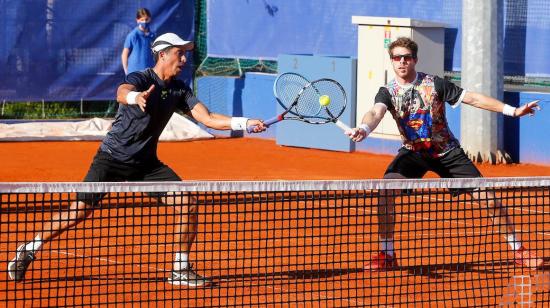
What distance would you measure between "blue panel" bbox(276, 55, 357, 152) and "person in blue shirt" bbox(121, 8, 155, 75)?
1782 mm

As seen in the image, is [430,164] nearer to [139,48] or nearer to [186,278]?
[186,278]

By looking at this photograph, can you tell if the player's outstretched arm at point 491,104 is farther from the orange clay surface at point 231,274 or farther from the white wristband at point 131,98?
the white wristband at point 131,98

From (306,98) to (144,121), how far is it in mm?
3835

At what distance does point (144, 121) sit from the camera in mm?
7637

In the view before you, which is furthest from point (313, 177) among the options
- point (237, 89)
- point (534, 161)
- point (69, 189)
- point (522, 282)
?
point (69, 189)

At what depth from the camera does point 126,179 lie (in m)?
7.72

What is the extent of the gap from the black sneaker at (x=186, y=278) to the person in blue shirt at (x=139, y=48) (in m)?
7.54

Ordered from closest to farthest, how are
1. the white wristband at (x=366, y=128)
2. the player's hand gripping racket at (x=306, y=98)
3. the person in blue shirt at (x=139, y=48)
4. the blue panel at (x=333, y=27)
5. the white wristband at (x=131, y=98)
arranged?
1. the white wristband at (x=131, y=98)
2. the white wristband at (x=366, y=128)
3. the player's hand gripping racket at (x=306, y=98)
4. the blue panel at (x=333, y=27)
5. the person in blue shirt at (x=139, y=48)

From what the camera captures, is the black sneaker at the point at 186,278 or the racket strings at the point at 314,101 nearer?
the black sneaker at the point at 186,278

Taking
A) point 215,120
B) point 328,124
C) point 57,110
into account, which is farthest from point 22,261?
point 57,110

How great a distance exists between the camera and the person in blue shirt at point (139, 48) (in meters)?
14.6

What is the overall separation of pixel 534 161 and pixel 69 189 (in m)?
8.30

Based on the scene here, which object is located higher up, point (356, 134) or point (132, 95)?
point (132, 95)

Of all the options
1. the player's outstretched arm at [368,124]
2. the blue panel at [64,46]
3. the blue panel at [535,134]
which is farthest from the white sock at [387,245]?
the blue panel at [64,46]
